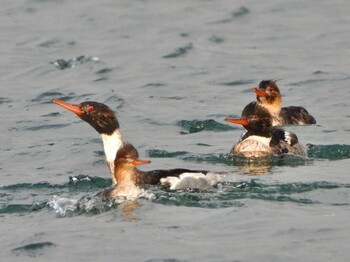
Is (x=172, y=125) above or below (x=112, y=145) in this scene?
above

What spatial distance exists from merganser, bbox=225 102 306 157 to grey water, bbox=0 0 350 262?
229 mm

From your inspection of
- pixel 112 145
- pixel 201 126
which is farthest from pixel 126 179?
pixel 201 126

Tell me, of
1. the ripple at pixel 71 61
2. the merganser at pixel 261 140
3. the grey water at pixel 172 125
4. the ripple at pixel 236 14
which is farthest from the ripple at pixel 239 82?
the merganser at pixel 261 140

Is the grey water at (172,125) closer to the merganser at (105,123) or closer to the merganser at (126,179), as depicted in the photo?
the merganser at (126,179)

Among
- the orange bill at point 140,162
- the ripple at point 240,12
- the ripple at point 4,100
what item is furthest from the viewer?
the ripple at point 240,12

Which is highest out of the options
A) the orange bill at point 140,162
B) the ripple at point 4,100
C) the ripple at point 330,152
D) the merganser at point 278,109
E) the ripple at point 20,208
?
the ripple at point 4,100

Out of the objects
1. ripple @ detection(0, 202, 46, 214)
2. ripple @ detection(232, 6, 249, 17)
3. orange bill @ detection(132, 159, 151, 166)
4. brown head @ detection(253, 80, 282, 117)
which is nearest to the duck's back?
brown head @ detection(253, 80, 282, 117)

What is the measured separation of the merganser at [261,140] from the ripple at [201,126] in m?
1.81

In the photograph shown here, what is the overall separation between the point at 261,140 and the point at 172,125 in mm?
2526

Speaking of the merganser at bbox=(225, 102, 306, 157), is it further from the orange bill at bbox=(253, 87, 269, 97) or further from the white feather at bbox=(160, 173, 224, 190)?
the white feather at bbox=(160, 173, 224, 190)

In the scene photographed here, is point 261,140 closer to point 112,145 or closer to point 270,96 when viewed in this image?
point 270,96

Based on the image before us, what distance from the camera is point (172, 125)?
19406mm

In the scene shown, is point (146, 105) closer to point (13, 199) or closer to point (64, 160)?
point (64, 160)

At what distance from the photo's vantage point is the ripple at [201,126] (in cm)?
1914
